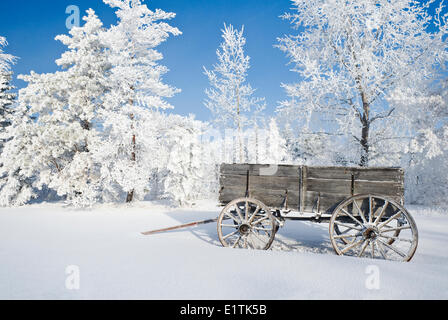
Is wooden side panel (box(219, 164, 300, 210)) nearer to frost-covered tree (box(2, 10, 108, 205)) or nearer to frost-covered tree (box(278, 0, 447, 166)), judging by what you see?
frost-covered tree (box(278, 0, 447, 166))

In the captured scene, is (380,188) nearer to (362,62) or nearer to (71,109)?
(362,62)

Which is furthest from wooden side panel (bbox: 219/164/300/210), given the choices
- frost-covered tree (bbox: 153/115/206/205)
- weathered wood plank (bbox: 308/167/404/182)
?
frost-covered tree (bbox: 153/115/206/205)

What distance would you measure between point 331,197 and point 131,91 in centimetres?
1093

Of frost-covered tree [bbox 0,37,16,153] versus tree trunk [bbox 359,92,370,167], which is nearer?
tree trunk [bbox 359,92,370,167]

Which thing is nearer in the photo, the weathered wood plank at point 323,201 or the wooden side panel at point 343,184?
the wooden side panel at point 343,184

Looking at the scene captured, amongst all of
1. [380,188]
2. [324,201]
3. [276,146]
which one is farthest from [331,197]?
[276,146]

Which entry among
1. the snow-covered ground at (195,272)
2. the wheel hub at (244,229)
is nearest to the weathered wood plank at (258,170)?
the wheel hub at (244,229)

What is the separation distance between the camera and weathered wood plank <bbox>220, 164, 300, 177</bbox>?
4824mm

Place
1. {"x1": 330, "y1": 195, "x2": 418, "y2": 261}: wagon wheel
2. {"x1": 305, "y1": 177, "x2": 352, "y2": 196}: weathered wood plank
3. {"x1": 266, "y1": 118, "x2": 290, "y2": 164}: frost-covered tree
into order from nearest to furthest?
{"x1": 330, "y1": 195, "x2": 418, "y2": 261}: wagon wheel → {"x1": 305, "y1": 177, "x2": 352, "y2": 196}: weathered wood plank → {"x1": 266, "y1": 118, "x2": 290, "y2": 164}: frost-covered tree

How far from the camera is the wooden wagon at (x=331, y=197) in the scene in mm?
4258

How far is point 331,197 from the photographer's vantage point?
15.1 ft

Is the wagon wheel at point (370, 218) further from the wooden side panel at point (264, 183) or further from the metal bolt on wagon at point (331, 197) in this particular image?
the wooden side panel at point (264, 183)

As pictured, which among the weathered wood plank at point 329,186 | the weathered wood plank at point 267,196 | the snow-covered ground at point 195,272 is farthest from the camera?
the weathered wood plank at point 267,196
